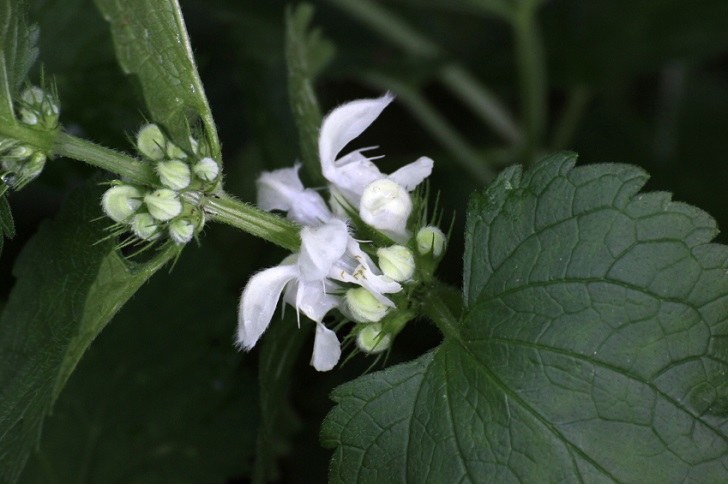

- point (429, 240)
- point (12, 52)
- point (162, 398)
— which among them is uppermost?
point (12, 52)

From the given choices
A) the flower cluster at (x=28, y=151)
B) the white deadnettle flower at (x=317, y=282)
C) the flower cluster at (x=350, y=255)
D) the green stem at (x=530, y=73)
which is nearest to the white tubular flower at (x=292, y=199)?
the flower cluster at (x=350, y=255)

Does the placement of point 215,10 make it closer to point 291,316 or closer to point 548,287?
point 291,316

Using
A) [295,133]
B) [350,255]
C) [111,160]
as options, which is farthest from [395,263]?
[295,133]

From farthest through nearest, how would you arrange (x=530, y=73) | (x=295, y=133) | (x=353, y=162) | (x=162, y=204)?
(x=530, y=73), (x=295, y=133), (x=353, y=162), (x=162, y=204)

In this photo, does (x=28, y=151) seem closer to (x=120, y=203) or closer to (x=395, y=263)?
(x=120, y=203)

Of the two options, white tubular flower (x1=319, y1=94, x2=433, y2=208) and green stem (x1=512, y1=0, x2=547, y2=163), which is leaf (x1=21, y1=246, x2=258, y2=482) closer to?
white tubular flower (x1=319, y1=94, x2=433, y2=208)

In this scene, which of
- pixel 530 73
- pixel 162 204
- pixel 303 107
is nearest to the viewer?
pixel 162 204
